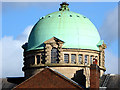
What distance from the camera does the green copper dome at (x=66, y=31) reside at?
7744 centimetres

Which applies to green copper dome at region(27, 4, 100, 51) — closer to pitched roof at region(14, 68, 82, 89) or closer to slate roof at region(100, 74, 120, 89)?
slate roof at region(100, 74, 120, 89)

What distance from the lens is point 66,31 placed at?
255 feet

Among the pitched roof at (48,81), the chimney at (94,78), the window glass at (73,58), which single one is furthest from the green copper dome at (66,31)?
the chimney at (94,78)

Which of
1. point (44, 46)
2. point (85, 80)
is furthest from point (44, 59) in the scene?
point (85, 80)

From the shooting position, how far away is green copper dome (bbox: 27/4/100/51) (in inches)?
3049

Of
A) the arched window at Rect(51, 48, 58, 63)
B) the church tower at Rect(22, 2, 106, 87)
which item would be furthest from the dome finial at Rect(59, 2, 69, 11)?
the arched window at Rect(51, 48, 58, 63)

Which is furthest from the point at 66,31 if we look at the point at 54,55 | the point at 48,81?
the point at 48,81

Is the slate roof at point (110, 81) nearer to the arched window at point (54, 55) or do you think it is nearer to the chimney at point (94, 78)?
the chimney at point (94, 78)

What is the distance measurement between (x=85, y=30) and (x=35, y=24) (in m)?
8.11

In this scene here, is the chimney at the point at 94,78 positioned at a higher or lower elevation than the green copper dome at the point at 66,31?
lower

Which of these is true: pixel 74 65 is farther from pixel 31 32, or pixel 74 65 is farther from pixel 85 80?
pixel 31 32

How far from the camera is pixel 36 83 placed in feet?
227

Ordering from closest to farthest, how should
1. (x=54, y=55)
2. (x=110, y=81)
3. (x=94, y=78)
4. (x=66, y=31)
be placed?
(x=94, y=78)
(x=110, y=81)
(x=54, y=55)
(x=66, y=31)

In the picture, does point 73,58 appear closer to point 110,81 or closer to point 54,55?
point 54,55
